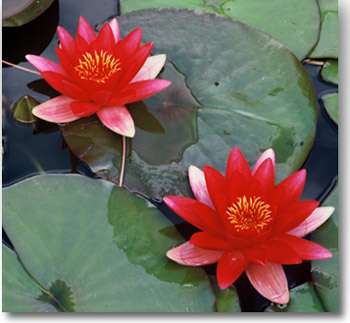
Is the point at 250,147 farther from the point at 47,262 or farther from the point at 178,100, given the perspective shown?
the point at 47,262

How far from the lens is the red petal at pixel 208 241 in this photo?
42.8 inches

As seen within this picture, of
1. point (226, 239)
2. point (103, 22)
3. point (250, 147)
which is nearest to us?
point (226, 239)

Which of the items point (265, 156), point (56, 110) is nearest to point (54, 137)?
point (56, 110)

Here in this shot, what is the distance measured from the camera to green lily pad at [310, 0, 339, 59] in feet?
4.32

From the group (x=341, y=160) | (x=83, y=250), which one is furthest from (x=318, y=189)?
(x=83, y=250)

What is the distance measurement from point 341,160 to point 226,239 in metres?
0.28

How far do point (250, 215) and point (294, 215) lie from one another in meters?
0.08

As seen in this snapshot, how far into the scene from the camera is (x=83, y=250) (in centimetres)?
114

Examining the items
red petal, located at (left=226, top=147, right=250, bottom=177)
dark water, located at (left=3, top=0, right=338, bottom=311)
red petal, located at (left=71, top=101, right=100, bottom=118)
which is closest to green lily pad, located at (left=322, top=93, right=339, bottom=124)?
dark water, located at (left=3, top=0, right=338, bottom=311)

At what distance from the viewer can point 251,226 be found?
1080mm

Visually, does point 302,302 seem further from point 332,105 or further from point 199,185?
point 332,105

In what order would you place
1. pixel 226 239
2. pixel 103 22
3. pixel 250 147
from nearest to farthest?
pixel 226 239 < pixel 250 147 < pixel 103 22

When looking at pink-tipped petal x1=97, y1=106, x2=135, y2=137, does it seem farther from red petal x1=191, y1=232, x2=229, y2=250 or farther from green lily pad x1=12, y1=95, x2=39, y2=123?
red petal x1=191, y1=232, x2=229, y2=250

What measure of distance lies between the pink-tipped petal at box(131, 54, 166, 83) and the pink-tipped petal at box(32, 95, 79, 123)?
129 millimetres
